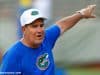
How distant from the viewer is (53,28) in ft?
19.8

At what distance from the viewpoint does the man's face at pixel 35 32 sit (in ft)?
17.5

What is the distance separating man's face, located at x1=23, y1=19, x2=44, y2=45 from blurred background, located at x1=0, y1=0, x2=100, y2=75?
13.6 feet

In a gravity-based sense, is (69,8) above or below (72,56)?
above

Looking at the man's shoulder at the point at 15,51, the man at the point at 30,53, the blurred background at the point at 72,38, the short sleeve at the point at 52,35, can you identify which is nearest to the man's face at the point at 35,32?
the man at the point at 30,53

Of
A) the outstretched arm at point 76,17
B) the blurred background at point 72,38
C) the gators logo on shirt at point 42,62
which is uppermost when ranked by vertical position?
the outstretched arm at point 76,17

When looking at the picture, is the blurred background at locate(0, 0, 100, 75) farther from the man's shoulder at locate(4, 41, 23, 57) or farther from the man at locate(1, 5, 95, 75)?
the man's shoulder at locate(4, 41, 23, 57)

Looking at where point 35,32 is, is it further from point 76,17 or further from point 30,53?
point 76,17

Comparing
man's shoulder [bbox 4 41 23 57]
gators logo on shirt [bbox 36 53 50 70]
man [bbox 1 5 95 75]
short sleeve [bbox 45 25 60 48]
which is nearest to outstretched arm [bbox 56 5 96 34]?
short sleeve [bbox 45 25 60 48]

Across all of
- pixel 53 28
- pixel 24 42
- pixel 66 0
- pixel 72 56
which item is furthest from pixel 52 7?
pixel 24 42

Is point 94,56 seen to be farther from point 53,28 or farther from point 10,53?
point 10,53

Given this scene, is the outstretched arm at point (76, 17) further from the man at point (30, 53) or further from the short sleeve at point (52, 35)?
the man at point (30, 53)

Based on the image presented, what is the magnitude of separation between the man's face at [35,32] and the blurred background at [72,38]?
4.16 m

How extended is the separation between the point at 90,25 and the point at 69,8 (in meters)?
0.49

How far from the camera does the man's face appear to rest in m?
5.34
